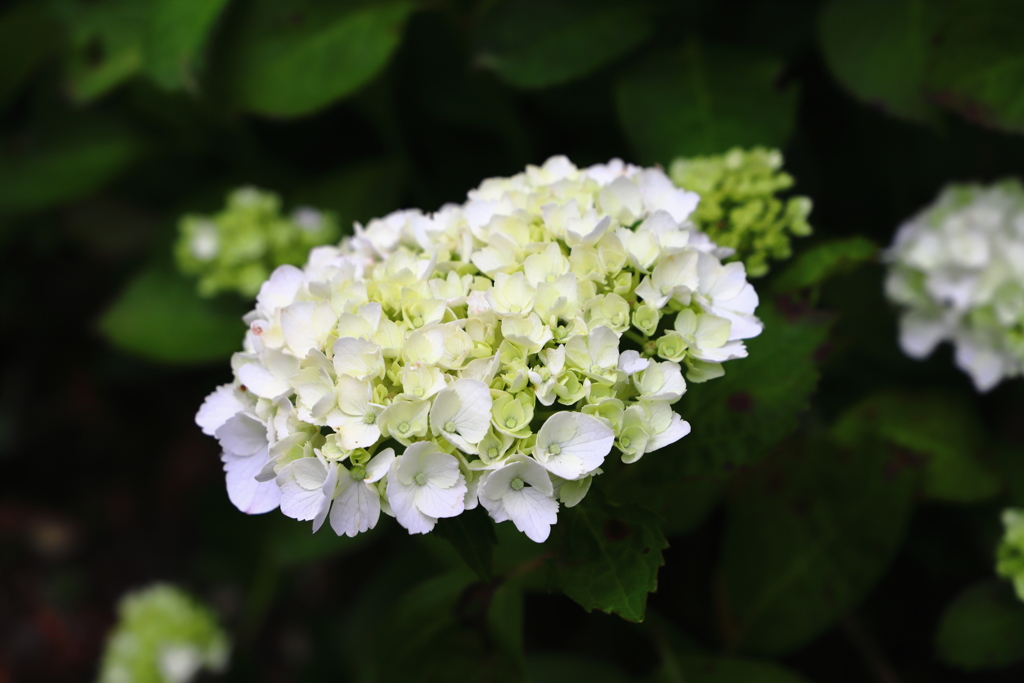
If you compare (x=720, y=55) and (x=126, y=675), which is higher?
(x=720, y=55)

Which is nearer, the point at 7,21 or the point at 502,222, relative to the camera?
the point at 502,222

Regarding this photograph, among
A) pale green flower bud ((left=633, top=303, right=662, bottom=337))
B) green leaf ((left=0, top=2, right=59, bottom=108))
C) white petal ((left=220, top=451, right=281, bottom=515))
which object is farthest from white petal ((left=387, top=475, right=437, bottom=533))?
green leaf ((left=0, top=2, right=59, bottom=108))

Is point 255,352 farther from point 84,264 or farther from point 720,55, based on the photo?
point 84,264

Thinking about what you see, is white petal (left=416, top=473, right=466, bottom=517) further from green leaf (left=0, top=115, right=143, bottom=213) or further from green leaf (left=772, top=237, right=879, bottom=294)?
green leaf (left=0, top=115, right=143, bottom=213)

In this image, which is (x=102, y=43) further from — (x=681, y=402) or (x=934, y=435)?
(x=934, y=435)

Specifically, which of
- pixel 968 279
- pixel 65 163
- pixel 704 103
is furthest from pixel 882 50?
pixel 65 163

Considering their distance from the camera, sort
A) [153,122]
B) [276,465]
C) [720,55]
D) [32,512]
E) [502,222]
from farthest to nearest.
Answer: [32,512] < [153,122] < [720,55] < [502,222] < [276,465]

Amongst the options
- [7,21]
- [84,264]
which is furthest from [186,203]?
[84,264]
